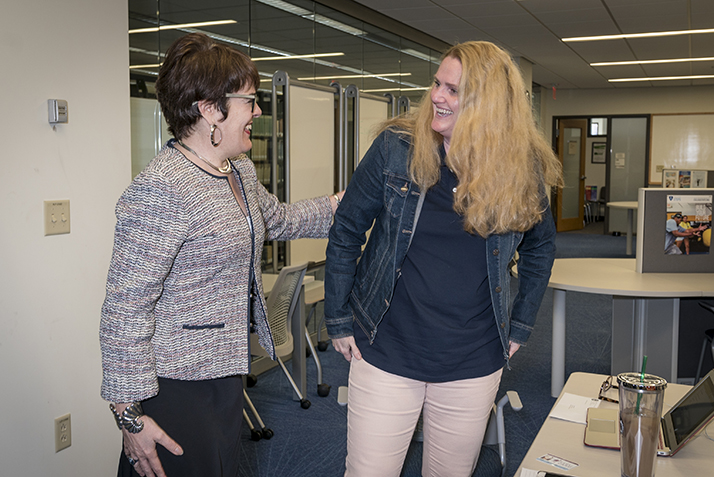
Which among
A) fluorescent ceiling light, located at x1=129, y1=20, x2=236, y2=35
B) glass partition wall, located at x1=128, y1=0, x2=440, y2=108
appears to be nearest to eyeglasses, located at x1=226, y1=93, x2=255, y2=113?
glass partition wall, located at x1=128, y1=0, x2=440, y2=108

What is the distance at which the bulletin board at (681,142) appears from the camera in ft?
39.7

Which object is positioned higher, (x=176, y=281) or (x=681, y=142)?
(x=681, y=142)

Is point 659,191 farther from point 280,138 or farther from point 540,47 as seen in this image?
point 540,47

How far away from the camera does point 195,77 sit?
1.31 metres

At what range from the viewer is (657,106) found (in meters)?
12.4

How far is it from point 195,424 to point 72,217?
149 centimetres

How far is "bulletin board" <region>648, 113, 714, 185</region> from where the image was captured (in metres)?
12.1

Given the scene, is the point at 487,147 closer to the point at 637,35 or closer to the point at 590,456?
the point at 590,456

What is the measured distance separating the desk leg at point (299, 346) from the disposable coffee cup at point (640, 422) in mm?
2704

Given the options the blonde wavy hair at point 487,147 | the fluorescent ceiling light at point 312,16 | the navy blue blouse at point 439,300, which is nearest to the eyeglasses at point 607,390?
the navy blue blouse at point 439,300

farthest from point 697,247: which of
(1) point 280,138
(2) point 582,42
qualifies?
(2) point 582,42

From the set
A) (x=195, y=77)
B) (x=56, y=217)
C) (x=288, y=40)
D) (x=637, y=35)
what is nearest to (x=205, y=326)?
(x=195, y=77)

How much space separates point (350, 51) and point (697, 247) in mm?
3405

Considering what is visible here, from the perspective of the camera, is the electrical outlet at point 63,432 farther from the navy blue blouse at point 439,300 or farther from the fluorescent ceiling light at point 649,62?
the fluorescent ceiling light at point 649,62
